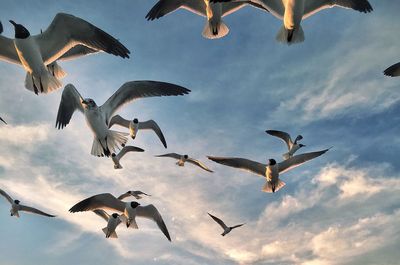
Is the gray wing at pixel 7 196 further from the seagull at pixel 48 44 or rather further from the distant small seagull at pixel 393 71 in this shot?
the distant small seagull at pixel 393 71

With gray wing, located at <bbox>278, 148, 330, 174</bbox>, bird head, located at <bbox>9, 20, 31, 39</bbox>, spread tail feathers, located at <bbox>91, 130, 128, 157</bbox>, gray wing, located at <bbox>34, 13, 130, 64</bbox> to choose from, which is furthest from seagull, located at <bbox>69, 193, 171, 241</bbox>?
bird head, located at <bbox>9, 20, 31, 39</bbox>

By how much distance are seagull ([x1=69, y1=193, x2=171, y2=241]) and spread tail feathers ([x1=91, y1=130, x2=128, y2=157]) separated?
Answer: 4.99 ft

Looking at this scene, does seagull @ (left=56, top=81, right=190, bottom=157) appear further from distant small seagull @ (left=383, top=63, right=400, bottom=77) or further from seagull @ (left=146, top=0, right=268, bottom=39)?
distant small seagull @ (left=383, top=63, right=400, bottom=77)

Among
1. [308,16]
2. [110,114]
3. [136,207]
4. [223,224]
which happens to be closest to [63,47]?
[110,114]

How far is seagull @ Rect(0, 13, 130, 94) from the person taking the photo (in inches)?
508

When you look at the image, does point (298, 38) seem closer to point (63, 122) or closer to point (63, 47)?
point (63, 47)

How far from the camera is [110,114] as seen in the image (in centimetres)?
1541

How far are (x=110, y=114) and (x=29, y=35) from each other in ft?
11.8

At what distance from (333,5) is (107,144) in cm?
836

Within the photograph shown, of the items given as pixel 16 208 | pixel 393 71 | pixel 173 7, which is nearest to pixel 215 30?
pixel 173 7

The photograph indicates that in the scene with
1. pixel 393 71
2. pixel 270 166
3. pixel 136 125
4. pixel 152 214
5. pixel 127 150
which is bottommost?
pixel 152 214

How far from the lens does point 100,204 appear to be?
642 inches

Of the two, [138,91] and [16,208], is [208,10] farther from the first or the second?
[16,208]

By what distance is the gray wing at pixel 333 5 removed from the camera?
46.3 ft
